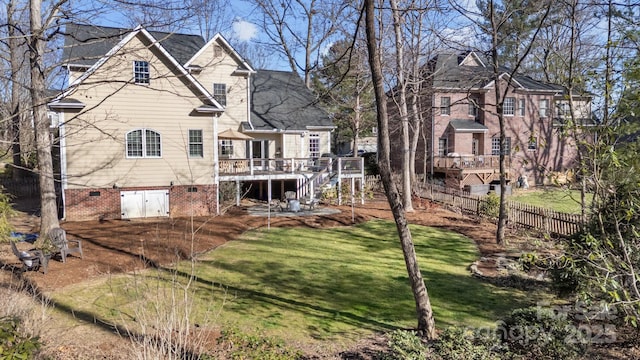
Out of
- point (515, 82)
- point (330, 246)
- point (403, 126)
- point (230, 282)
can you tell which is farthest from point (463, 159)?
point (230, 282)

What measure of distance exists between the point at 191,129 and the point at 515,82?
81.9ft

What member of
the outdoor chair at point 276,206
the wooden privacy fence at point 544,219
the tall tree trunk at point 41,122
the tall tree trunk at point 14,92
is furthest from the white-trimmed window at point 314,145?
the tall tree trunk at point 41,122

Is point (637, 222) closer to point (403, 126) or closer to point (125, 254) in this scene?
point (125, 254)

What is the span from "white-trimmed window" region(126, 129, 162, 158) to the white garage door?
168 cm

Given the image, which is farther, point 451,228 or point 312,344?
point 451,228

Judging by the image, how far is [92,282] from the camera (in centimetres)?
1004

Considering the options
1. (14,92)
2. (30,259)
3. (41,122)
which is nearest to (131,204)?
(41,122)

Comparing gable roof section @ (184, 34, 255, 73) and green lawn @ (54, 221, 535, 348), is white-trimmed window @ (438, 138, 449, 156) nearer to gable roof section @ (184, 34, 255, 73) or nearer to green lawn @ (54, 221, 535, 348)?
gable roof section @ (184, 34, 255, 73)

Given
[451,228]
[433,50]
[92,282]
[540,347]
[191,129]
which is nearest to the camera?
[540,347]

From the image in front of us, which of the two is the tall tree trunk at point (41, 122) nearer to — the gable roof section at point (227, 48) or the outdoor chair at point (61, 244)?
the outdoor chair at point (61, 244)

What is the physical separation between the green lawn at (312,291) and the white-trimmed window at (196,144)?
6569 mm

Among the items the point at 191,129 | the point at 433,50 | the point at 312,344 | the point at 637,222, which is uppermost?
the point at 433,50

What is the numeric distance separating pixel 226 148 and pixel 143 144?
20.7 feet

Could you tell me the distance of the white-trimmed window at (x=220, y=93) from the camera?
24656 mm
